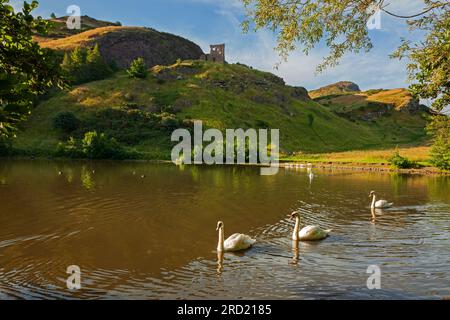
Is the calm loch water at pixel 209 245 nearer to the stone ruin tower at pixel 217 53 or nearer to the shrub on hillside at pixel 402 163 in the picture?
the shrub on hillside at pixel 402 163

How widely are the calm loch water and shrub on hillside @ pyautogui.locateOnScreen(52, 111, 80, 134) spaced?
73986mm

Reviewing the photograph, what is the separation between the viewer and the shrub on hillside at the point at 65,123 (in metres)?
116

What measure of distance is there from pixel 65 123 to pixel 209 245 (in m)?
103

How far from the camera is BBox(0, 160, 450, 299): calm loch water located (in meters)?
16.4

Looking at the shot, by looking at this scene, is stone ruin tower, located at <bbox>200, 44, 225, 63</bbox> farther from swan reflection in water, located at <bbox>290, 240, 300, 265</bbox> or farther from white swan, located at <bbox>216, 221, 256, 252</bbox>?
white swan, located at <bbox>216, 221, 256, 252</bbox>

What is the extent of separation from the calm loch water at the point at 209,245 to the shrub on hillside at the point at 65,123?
243 feet

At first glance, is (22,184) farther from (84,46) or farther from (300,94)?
(84,46)

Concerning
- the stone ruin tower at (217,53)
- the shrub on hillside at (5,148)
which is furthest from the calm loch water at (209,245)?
the stone ruin tower at (217,53)

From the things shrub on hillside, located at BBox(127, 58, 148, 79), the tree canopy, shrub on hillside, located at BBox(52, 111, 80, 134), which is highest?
shrub on hillside, located at BBox(127, 58, 148, 79)

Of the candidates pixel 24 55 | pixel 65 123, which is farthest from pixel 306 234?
pixel 65 123

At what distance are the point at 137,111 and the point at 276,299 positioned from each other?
119558 millimetres

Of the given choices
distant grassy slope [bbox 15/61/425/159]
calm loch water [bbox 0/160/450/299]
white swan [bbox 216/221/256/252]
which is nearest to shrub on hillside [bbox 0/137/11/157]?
distant grassy slope [bbox 15/61/425/159]
